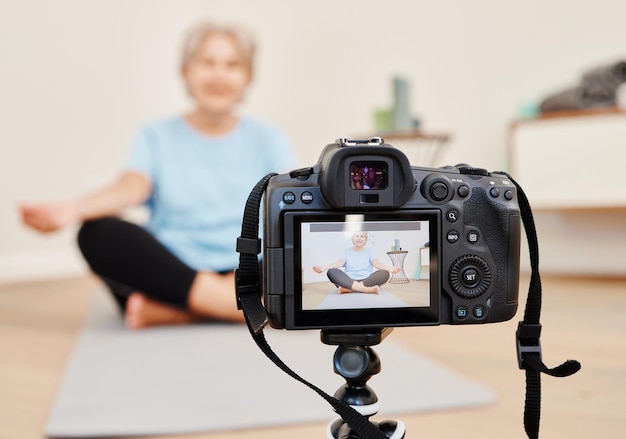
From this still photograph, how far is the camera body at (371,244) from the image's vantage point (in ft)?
1.97

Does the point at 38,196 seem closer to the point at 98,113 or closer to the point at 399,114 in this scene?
the point at 98,113

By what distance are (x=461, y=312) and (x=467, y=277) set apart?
0.10ft

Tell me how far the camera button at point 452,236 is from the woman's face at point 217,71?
4.49 ft

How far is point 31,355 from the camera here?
5.03 feet

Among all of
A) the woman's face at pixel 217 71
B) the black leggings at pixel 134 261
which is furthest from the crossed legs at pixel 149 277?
the woman's face at pixel 217 71

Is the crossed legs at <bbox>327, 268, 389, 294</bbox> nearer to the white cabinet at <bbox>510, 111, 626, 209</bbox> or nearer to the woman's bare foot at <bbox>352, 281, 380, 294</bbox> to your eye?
the woman's bare foot at <bbox>352, 281, 380, 294</bbox>

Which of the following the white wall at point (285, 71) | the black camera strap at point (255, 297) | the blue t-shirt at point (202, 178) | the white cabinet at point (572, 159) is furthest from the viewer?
the white wall at point (285, 71)

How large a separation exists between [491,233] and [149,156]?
1.39 metres

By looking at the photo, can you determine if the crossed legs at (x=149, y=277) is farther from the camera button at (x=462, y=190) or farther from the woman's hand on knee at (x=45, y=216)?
the camera button at (x=462, y=190)

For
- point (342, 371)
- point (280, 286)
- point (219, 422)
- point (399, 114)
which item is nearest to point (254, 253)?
point (280, 286)

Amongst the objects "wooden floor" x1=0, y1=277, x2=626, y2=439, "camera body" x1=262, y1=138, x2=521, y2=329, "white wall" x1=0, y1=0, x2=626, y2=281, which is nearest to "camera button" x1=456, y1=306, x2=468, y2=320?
"camera body" x1=262, y1=138, x2=521, y2=329

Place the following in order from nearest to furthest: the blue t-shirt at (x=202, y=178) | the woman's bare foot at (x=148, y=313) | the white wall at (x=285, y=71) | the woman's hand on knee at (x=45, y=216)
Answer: the woman's hand on knee at (x=45, y=216) < the woman's bare foot at (x=148, y=313) < the blue t-shirt at (x=202, y=178) < the white wall at (x=285, y=71)

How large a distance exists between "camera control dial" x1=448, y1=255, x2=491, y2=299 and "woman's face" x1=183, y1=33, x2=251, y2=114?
1.38m

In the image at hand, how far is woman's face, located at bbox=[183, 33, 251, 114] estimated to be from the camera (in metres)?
1.88
